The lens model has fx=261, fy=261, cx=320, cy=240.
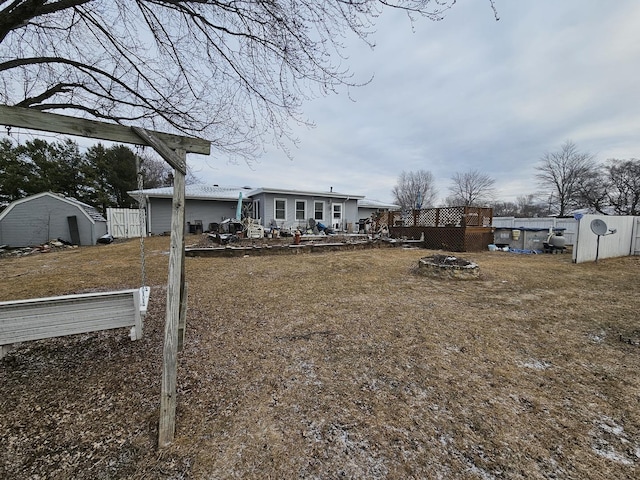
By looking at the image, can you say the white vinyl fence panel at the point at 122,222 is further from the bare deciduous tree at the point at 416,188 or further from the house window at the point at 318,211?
the bare deciduous tree at the point at 416,188

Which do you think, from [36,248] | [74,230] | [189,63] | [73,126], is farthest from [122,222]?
[73,126]

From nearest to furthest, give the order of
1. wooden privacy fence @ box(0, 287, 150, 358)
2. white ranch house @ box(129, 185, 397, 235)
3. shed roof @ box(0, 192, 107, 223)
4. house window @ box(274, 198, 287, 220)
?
wooden privacy fence @ box(0, 287, 150, 358) → shed roof @ box(0, 192, 107, 223) → white ranch house @ box(129, 185, 397, 235) → house window @ box(274, 198, 287, 220)

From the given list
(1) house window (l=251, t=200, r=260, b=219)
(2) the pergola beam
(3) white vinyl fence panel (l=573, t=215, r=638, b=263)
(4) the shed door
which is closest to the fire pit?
(3) white vinyl fence panel (l=573, t=215, r=638, b=263)

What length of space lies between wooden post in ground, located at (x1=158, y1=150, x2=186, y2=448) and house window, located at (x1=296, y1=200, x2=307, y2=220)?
45.7 feet

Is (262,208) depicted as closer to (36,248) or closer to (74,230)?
(74,230)

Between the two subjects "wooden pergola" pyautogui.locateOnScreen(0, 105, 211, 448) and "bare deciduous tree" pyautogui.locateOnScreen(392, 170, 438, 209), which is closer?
"wooden pergola" pyautogui.locateOnScreen(0, 105, 211, 448)

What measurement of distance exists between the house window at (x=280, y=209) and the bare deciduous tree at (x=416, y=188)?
30.6 meters

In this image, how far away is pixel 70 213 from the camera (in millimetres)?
12891

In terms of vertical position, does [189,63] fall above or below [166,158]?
above

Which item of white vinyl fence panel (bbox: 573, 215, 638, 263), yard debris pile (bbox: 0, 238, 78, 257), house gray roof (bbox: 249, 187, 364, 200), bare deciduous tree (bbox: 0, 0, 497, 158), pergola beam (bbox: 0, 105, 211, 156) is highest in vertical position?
bare deciduous tree (bbox: 0, 0, 497, 158)

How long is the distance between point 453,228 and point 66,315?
1185 centimetres

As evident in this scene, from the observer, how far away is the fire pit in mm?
5842

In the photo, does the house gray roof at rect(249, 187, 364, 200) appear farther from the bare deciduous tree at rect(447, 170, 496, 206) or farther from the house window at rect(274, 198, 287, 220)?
the bare deciduous tree at rect(447, 170, 496, 206)

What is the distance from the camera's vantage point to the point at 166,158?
1846mm
